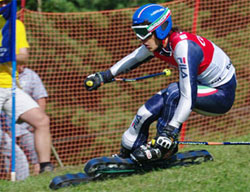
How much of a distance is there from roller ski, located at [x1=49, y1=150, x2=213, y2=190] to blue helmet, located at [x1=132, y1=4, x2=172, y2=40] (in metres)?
1.41

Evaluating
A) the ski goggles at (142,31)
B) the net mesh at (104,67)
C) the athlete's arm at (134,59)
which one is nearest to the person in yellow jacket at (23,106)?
the athlete's arm at (134,59)

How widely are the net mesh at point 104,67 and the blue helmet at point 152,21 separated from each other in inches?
178

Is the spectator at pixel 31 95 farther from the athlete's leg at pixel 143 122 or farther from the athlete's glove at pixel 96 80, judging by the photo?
the athlete's leg at pixel 143 122

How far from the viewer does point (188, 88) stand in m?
5.03

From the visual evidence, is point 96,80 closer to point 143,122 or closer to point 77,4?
point 143,122

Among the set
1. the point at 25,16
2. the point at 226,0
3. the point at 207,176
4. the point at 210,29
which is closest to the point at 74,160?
the point at 25,16

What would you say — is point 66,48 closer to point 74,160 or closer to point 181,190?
point 74,160

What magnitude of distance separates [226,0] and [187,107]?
18.9 feet

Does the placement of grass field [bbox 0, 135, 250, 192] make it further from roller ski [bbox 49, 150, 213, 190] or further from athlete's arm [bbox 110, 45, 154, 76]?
athlete's arm [bbox 110, 45, 154, 76]

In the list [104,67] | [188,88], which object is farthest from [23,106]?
[104,67]

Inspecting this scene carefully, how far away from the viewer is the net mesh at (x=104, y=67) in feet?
31.9

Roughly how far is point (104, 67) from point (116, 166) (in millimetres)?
5080

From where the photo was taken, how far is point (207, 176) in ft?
15.9

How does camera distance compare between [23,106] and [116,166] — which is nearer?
[116,166]
